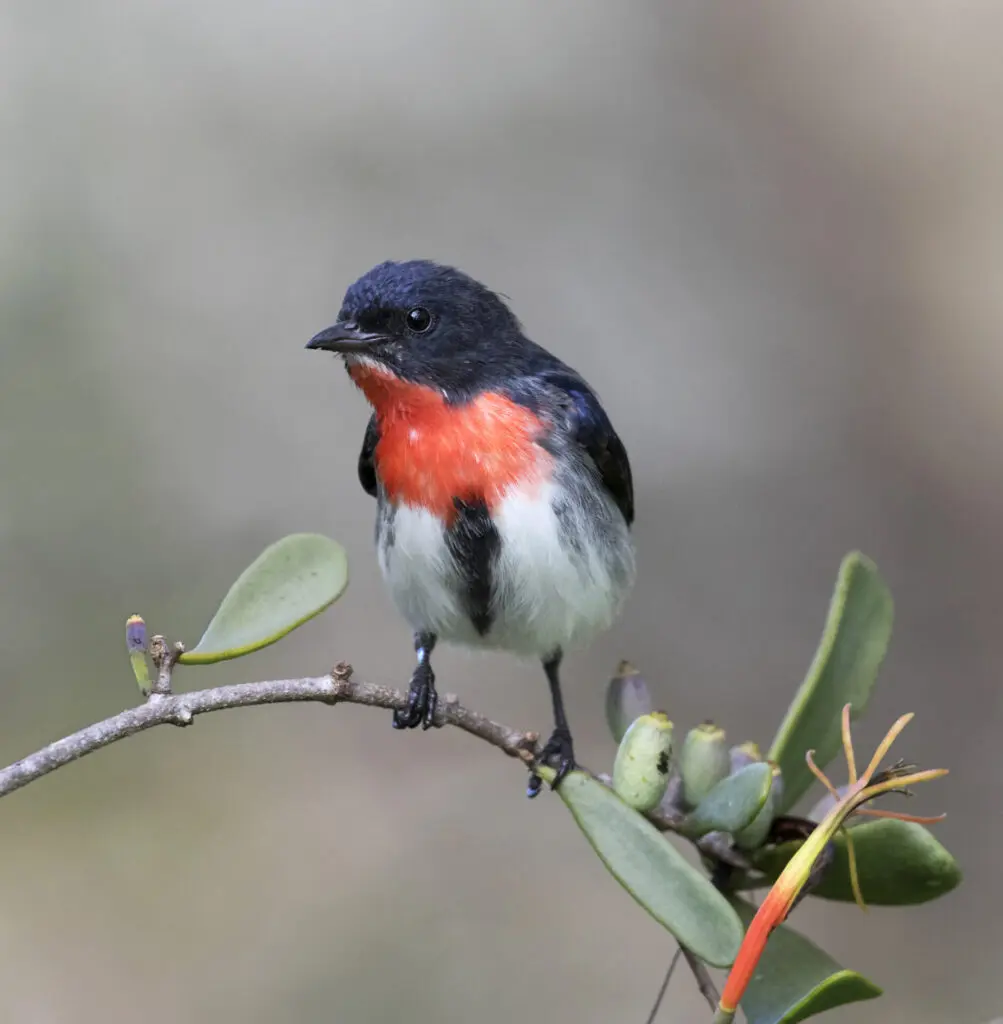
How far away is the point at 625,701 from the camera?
1.85 metres

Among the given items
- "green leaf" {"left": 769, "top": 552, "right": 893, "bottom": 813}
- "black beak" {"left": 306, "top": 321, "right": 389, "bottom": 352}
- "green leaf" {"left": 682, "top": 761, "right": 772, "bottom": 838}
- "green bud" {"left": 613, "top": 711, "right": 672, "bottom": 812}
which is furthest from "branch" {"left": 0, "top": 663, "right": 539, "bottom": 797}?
"black beak" {"left": 306, "top": 321, "right": 389, "bottom": 352}

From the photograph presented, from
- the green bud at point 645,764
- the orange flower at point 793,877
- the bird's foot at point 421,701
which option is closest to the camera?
the orange flower at point 793,877

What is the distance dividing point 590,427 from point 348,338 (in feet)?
1.75

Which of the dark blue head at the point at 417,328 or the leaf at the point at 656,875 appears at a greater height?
the dark blue head at the point at 417,328

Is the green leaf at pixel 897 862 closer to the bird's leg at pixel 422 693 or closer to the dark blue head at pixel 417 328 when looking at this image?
the bird's leg at pixel 422 693

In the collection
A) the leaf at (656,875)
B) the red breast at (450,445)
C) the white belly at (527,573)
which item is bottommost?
the leaf at (656,875)

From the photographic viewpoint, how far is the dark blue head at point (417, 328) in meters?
2.40

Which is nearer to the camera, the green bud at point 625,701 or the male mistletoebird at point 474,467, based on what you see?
the green bud at point 625,701

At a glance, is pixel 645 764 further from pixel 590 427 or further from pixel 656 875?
pixel 590 427

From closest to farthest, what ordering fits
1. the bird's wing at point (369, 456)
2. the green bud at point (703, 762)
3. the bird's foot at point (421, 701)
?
the green bud at point (703, 762) < the bird's foot at point (421, 701) < the bird's wing at point (369, 456)

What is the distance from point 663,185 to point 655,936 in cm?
273

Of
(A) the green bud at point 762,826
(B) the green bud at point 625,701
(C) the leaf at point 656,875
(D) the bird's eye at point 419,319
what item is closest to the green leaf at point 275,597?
(C) the leaf at point 656,875

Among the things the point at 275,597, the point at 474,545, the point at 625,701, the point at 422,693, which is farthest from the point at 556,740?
the point at 275,597

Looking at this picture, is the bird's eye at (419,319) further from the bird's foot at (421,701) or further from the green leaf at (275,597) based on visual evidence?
the green leaf at (275,597)
